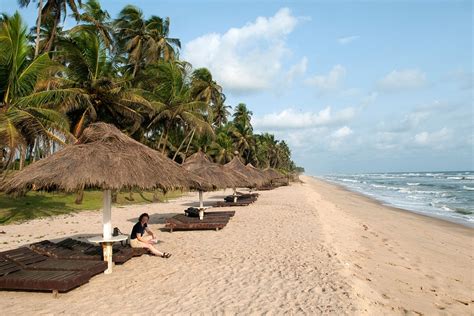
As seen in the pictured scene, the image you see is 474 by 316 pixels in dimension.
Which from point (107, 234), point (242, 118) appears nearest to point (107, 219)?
point (107, 234)

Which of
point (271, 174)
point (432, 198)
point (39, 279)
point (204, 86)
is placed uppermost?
point (204, 86)

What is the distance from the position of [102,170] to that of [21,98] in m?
7.48

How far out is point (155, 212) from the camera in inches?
641

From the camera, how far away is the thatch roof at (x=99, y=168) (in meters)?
6.61

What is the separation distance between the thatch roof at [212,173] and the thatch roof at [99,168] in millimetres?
5595

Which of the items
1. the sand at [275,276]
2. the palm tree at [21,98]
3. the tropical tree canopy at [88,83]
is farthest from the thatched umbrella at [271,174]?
the palm tree at [21,98]

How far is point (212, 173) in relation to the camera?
1403 cm

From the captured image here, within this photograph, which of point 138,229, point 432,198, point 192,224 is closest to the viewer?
point 138,229

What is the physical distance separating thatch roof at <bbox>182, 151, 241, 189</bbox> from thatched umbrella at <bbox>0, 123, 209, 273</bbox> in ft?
18.5

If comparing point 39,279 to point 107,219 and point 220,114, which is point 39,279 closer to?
point 107,219

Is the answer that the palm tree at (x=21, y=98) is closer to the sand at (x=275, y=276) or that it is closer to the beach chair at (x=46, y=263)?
the sand at (x=275, y=276)

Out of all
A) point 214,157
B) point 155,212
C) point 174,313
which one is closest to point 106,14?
point 155,212

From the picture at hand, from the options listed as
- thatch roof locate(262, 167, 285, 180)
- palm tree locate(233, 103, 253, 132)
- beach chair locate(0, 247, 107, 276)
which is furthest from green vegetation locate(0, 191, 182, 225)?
palm tree locate(233, 103, 253, 132)

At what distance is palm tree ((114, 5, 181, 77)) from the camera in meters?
26.1
